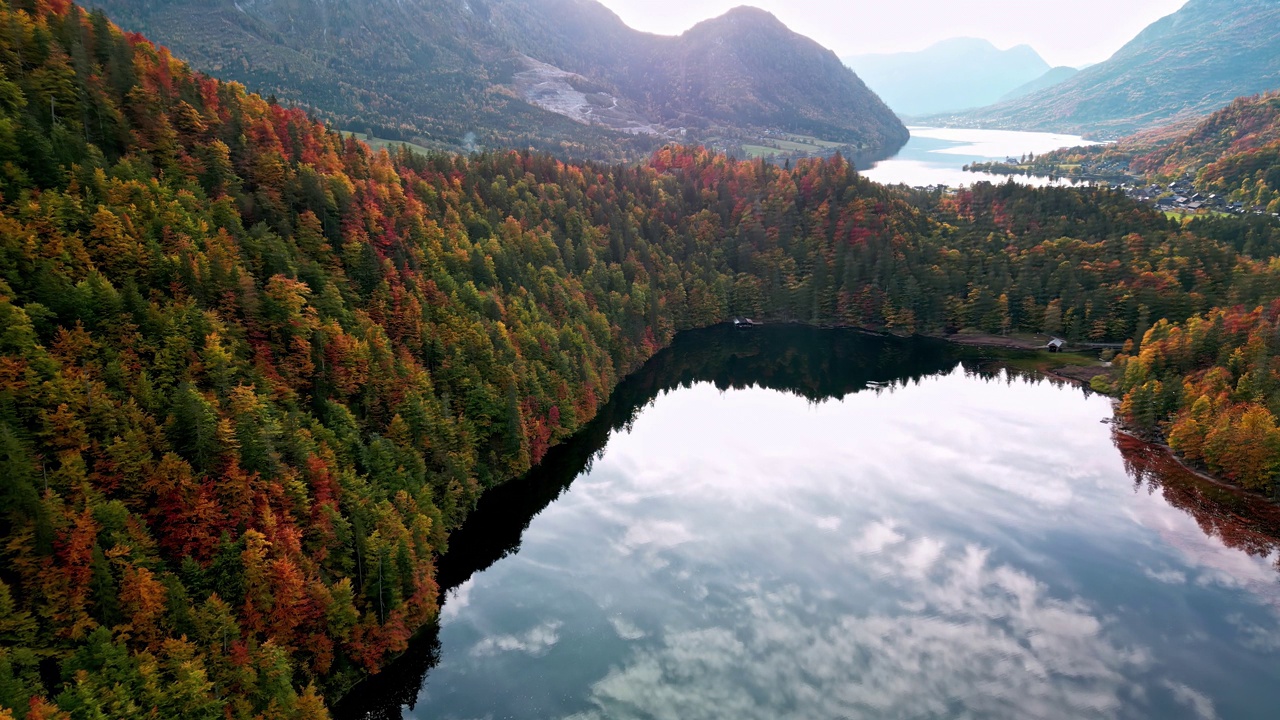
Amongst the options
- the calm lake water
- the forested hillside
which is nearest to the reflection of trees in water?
the calm lake water

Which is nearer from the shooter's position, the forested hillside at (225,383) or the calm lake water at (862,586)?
the forested hillside at (225,383)

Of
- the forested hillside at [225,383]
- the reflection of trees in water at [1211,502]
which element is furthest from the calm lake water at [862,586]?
the forested hillside at [225,383]

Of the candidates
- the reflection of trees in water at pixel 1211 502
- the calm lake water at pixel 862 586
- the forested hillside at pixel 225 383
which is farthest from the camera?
the reflection of trees in water at pixel 1211 502

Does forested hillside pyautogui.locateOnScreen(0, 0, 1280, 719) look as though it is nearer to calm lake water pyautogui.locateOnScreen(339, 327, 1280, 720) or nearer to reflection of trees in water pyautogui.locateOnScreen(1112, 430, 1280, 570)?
calm lake water pyautogui.locateOnScreen(339, 327, 1280, 720)

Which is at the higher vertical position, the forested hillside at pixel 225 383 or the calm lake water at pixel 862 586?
the forested hillside at pixel 225 383

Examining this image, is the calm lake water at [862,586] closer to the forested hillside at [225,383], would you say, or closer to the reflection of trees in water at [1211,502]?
the reflection of trees in water at [1211,502]

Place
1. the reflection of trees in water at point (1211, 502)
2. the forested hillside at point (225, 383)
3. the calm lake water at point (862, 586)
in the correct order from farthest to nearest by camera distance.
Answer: the reflection of trees in water at point (1211, 502), the calm lake water at point (862, 586), the forested hillside at point (225, 383)
